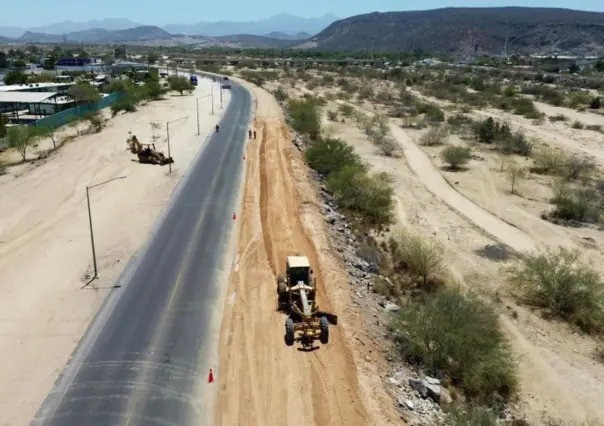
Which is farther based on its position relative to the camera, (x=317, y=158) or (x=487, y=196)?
(x=317, y=158)

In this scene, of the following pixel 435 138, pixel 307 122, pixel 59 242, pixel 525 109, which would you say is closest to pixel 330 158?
pixel 435 138

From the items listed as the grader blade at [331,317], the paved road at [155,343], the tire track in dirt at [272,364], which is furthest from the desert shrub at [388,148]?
the grader blade at [331,317]

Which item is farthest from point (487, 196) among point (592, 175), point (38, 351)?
point (38, 351)

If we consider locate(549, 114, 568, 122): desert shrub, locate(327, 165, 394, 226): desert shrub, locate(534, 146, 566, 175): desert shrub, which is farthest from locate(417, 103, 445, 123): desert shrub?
locate(327, 165, 394, 226): desert shrub

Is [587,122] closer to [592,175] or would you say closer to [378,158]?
[592,175]

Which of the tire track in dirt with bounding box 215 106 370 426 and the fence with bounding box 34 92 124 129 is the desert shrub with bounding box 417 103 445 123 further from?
the tire track in dirt with bounding box 215 106 370 426

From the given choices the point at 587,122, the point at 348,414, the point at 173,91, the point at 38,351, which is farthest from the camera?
the point at 173,91

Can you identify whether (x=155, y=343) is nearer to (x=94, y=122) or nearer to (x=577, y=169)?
(x=577, y=169)
